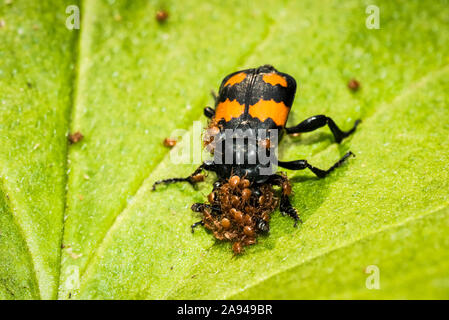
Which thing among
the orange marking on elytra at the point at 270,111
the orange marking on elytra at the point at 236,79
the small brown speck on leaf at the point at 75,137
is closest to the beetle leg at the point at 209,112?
the orange marking on elytra at the point at 236,79

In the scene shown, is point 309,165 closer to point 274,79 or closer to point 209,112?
point 274,79

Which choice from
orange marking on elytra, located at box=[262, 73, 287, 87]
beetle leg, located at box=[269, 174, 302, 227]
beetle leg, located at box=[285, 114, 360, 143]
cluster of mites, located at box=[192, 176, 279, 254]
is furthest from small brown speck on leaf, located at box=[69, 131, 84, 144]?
beetle leg, located at box=[285, 114, 360, 143]

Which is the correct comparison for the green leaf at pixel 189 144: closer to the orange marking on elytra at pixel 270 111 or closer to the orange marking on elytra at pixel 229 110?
the orange marking on elytra at pixel 229 110

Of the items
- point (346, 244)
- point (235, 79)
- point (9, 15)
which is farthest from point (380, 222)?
point (9, 15)

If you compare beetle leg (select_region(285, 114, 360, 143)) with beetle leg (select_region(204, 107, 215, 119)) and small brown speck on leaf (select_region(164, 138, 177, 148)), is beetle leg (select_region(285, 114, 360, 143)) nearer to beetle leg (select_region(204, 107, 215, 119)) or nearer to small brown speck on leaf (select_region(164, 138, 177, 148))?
beetle leg (select_region(204, 107, 215, 119))

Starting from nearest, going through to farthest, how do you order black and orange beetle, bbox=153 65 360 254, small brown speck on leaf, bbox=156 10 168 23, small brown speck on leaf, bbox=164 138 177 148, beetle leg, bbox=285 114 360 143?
black and orange beetle, bbox=153 65 360 254 → small brown speck on leaf, bbox=164 138 177 148 → beetle leg, bbox=285 114 360 143 → small brown speck on leaf, bbox=156 10 168 23

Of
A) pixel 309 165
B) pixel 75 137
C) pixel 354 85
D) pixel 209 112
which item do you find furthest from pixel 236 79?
pixel 75 137
